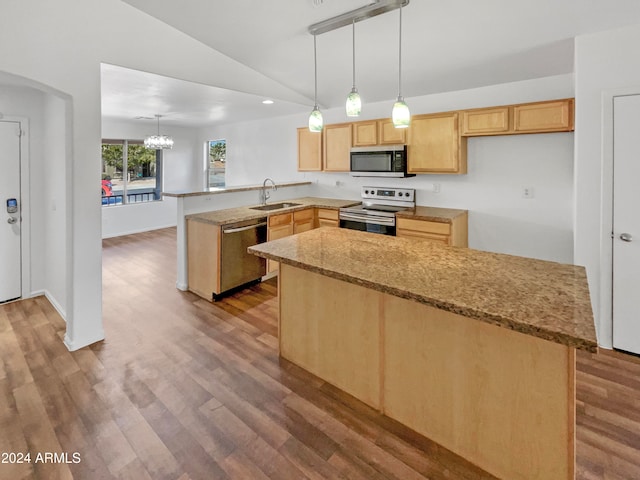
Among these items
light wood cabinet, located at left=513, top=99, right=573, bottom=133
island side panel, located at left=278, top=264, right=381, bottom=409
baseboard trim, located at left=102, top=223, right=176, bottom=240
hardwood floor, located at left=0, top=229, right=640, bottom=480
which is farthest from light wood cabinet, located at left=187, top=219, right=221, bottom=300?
baseboard trim, located at left=102, top=223, right=176, bottom=240

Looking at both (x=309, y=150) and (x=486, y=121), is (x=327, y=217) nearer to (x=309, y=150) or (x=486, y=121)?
(x=309, y=150)

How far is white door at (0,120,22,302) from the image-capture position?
355cm

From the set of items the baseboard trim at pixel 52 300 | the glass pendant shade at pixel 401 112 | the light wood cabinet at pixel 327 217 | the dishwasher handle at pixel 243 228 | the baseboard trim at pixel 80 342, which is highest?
the glass pendant shade at pixel 401 112

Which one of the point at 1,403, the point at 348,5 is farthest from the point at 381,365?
the point at 348,5

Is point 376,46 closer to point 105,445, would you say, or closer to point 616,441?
point 616,441

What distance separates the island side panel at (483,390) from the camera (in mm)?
1495

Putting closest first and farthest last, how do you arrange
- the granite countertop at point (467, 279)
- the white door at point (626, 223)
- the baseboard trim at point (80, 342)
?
1. the granite countertop at point (467, 279)
2. the white door at point (626, 223)
3. the baseboard trim at point (80, 342)

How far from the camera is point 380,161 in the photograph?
14.5ft

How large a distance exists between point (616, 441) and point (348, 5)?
3211 millimetres

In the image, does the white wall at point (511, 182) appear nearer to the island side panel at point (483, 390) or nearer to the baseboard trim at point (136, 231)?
the island side panel at point (483, 390)

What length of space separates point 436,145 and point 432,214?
81 cm

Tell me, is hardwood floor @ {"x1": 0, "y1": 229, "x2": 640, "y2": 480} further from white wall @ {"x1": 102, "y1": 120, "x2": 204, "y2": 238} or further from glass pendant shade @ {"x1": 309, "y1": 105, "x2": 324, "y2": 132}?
white wall @ {"x1": 102, "y1": 120, "x2": 204, "y2": 238}

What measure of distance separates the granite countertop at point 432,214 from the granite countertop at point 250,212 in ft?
3.20

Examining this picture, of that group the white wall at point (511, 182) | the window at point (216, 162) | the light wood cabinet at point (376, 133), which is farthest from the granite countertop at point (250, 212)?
the window at point (216, 162)
